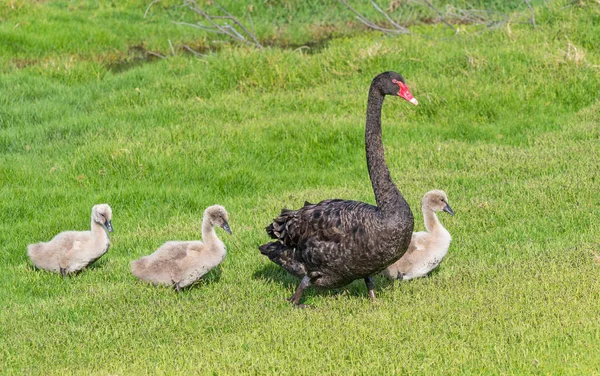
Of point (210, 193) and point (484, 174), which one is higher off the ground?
point (484, 174)

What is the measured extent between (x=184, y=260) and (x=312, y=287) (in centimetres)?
134

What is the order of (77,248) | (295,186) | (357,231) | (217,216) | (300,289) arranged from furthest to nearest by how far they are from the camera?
(295,186) → (77,248) → (217,216) → (300,289) → (357,231)

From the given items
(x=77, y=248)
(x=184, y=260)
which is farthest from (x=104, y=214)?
(x=184, y=260)

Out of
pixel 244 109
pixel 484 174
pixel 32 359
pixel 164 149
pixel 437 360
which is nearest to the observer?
pixel 437 360

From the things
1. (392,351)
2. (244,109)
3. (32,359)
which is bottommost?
(244,109)

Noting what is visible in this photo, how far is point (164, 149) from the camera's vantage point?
1307 centimetres

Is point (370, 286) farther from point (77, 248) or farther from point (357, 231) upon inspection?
point (77, 248)

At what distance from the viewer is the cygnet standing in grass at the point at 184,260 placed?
8.52m

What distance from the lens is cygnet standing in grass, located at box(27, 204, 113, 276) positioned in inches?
361

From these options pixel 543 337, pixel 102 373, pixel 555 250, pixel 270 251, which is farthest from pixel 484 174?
pixel 102 373

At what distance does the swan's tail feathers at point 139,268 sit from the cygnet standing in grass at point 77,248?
63 centimetres

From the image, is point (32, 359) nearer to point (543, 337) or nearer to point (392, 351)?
point (392, 351)

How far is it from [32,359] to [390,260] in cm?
316

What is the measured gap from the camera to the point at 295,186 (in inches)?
484
